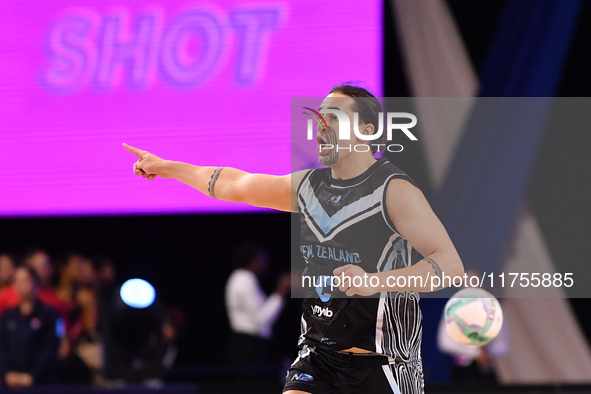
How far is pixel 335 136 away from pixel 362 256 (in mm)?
514

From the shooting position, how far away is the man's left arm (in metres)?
2.38

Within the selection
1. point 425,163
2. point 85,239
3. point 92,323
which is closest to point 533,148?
point 425,163

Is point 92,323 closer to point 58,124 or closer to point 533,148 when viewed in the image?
point 58,124

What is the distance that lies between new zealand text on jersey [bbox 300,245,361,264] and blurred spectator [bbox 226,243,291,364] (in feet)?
12.5

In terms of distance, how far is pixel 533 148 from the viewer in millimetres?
6547

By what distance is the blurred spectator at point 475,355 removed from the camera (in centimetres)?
613

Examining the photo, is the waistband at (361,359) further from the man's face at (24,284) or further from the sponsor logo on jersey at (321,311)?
the man's face at (24,284)

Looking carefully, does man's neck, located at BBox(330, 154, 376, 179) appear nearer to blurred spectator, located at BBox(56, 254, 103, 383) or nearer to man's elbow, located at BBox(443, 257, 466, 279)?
man's elbow, located at BBox(443, 257, 466, 279)

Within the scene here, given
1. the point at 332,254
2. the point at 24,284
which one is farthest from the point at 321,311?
the point at 24,284

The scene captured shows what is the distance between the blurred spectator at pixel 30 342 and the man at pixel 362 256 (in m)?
3.83

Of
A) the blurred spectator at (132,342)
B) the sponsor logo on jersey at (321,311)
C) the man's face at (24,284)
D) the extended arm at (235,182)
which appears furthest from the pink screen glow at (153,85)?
the sponsor logo on jersey at (321,311)

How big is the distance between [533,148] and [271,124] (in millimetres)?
2655

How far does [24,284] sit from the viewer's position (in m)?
5.71

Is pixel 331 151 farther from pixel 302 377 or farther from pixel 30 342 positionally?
pixel 30 342
